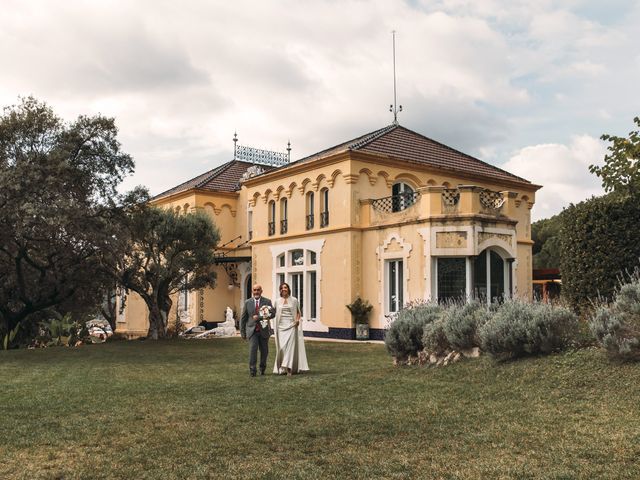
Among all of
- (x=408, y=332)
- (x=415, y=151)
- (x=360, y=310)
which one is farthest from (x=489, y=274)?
(x=408, y=332)

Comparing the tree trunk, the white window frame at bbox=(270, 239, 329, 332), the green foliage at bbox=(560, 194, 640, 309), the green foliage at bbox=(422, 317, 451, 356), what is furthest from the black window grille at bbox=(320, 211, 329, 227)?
the green foliage at bbox=(422, 317, 451, 356)

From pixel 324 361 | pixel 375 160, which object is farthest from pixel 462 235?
pixel 324 361

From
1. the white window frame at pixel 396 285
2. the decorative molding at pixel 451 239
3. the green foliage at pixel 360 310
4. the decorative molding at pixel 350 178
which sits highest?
the decorative molding at pixel 350 178

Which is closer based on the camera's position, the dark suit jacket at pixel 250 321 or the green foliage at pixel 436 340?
the green foliage at pixel 436 340

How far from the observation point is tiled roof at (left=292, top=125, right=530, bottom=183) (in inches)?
1057

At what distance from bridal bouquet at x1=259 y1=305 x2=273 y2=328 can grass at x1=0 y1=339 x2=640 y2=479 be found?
1.02 m

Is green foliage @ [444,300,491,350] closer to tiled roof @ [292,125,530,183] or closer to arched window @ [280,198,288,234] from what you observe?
tiled roof @ [292,125,530,183]

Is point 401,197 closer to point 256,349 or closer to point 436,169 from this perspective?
point 436,169

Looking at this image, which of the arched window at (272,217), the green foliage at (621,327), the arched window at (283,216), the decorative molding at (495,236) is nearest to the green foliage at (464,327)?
the green foliage at (621,327)

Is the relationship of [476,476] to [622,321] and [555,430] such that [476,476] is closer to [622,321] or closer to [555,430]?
[555,430]

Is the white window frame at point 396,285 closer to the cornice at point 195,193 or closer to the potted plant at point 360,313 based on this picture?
the potted plant at point 360,313

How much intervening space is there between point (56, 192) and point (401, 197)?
464 inches

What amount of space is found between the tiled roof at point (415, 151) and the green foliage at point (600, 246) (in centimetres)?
1104

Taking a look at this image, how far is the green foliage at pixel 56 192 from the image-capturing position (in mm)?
18344
